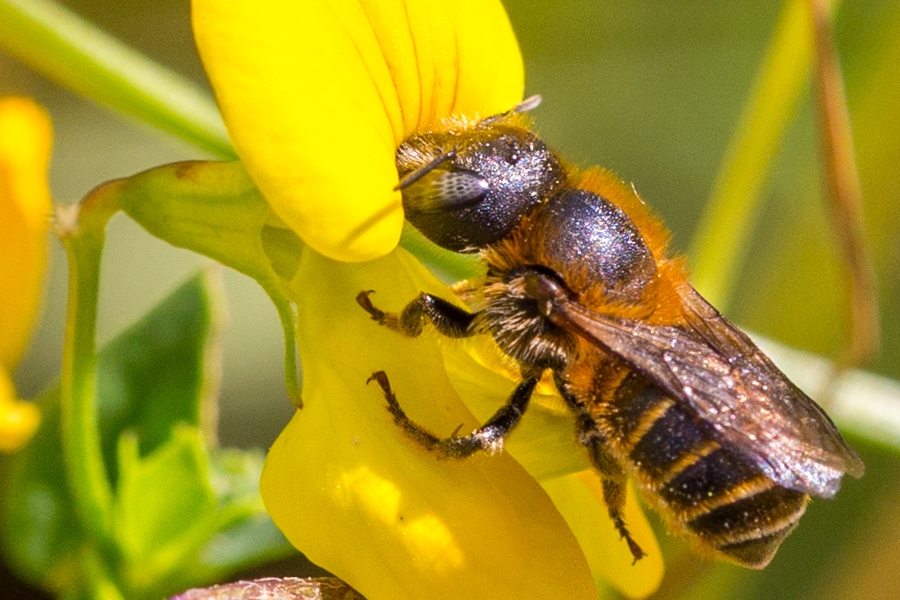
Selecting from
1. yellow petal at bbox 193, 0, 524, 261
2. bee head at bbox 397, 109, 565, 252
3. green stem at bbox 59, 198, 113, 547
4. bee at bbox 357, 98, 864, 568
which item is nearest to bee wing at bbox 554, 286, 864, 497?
bee at bbox 357, 98, 864, 568

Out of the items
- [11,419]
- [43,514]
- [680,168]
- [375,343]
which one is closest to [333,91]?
[375,343]

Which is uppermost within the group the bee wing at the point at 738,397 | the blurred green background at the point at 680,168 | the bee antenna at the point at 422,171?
the bee antenna at the point at 422,171

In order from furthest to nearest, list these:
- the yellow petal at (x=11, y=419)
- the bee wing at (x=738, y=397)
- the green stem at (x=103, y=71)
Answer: the green stem at (x=103, y=71)
the yellow petal at (x=11, y=419)
the bee wing at (x=738, y=397)

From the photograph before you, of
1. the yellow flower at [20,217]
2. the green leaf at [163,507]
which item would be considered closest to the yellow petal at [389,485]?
the green leaf at [163,507]

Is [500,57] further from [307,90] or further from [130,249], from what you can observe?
[130,249]

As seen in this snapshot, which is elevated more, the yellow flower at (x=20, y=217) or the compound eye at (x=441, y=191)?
the compound eye at (x=441, y=191)

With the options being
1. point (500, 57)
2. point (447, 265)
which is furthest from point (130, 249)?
point (500, 57)

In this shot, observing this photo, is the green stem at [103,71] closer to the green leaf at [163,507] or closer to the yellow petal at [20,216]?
the yellow petal at [20,216]
